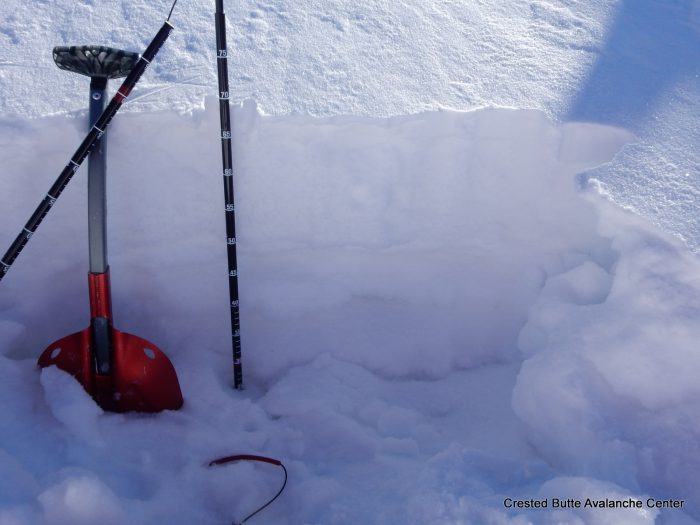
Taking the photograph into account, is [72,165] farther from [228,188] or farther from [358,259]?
[358,259]

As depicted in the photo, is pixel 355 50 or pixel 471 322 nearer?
pixel 471 322

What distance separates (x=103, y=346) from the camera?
7.06 feet

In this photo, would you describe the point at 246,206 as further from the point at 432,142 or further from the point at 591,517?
the point at 591,517

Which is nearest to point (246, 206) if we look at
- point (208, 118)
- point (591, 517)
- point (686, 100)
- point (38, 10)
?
point (208, 118)

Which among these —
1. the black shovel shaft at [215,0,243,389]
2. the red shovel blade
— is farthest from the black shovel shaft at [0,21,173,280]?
the red shovel blade

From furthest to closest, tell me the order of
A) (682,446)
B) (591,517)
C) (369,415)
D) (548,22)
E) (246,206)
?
(548,22) → (246,206) → (369,415) → (682,446) → (591,517)

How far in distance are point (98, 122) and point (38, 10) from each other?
91cm

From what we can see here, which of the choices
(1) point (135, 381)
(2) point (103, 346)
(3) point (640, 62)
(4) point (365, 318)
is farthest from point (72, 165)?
(3) point (640, 62)

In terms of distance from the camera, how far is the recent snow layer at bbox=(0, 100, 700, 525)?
6.26ft

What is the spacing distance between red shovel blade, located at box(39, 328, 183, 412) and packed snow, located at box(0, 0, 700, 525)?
0.20 feet

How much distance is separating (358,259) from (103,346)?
977 millimetres

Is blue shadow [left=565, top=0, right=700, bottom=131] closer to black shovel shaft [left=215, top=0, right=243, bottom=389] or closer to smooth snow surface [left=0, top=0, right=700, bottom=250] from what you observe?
smooth snow surface [left=0, top=0, right=700, bottom=250]

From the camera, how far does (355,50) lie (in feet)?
8.83

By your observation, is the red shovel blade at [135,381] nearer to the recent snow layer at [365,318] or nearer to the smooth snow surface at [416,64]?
the recent snow layer at [365,318]
